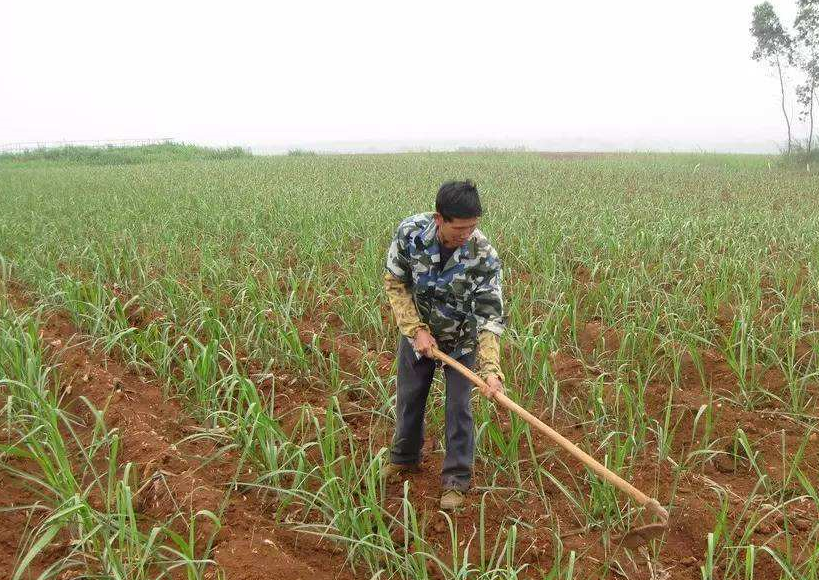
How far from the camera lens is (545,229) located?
21.1 ft

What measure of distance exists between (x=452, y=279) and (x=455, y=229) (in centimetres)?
26

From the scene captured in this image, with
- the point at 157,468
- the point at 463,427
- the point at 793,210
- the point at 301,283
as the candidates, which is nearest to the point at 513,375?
the point at 463,427

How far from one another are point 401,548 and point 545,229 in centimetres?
487

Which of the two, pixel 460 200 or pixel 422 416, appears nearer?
pixel 460 200

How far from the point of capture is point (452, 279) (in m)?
2.37

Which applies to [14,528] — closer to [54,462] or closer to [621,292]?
[54,462]

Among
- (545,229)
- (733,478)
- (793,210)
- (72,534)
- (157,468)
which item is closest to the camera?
(72,534)

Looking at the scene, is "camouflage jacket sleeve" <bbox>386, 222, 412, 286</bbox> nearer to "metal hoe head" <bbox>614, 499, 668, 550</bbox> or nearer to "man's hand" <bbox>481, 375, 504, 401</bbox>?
"man's hand" <bbox>481, 375, 504, 401</bbox>

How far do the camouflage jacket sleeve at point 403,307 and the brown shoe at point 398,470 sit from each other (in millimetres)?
671

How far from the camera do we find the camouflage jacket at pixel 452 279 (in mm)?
2359

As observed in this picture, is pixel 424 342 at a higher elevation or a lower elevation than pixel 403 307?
lower

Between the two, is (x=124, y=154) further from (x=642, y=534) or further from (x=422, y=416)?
(x=642, y=534)

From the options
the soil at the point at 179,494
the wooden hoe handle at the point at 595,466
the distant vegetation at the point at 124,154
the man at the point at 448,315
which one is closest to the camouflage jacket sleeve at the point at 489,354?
the man at the point at 448,315

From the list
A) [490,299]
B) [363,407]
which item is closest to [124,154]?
[363,407]
